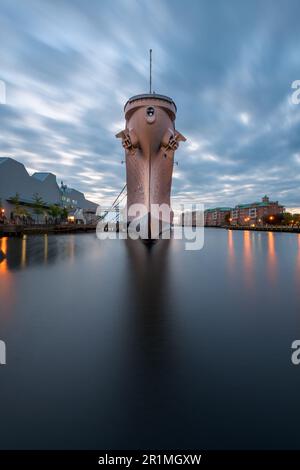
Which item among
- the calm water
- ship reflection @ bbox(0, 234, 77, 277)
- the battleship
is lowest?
the calm water

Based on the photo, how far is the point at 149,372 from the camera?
11.5ft

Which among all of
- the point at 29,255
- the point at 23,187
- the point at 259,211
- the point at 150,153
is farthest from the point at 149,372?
the point at 259,211

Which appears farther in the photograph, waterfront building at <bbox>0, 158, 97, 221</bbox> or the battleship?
waterfront building at <bbox>0, 158, 97, 221</bbox>

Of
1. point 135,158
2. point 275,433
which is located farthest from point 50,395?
point 135,158

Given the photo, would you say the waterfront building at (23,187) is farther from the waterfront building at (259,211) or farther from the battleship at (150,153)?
the waterfront building at (259,211)

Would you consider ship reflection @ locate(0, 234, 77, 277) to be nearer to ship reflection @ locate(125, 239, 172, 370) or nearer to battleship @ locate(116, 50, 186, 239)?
ship reflection @ locate(125, 239, 172, 370)

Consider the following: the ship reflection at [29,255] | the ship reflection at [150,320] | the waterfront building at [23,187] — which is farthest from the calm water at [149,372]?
the waterfront building at [23,187]

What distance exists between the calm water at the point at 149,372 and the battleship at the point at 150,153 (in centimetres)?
2054

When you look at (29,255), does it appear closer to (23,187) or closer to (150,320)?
(150,320)

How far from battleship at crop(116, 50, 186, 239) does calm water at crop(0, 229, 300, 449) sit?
20.5 meters

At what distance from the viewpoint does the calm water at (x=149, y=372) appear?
2486mm

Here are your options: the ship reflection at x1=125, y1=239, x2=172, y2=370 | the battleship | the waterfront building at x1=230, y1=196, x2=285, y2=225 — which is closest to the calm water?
the ship reflection at x1=125, y1=239, x2=172, y2=370

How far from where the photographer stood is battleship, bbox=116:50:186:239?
27.2 meters
